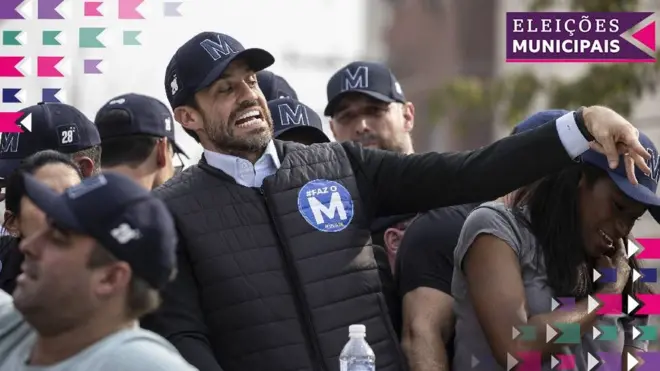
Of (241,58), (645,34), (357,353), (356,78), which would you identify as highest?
(241,58)

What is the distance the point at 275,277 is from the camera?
5422 millimetres

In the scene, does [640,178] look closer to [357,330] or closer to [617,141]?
[617,141]

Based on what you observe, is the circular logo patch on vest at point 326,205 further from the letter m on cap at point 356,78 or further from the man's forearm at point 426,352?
the letter m on cap at point 356,78

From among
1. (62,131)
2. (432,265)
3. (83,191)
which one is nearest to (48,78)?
(62,131)

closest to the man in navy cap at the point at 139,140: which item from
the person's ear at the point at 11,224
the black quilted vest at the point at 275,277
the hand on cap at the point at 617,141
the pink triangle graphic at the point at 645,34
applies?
the person's ear at the point at 11,224

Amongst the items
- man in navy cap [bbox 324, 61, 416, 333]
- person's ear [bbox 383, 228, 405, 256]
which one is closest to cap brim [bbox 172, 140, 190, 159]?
man in navy cap [bbox 324, 61, 416, 333]

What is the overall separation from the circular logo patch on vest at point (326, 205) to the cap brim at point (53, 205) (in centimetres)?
170

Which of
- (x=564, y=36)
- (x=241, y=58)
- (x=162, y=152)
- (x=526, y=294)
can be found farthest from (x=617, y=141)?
(x=162, y=152)

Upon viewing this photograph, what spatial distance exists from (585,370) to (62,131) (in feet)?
7.66

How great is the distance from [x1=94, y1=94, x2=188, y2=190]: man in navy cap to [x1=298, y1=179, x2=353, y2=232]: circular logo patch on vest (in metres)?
1.34

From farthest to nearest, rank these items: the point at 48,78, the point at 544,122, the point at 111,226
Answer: the point at 48,78, the point at 544,122, the point at 111,226

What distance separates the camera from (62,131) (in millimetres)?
6355

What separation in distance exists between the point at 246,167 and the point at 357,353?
0.83 meters

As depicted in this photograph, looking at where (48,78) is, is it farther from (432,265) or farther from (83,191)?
(83,191)
